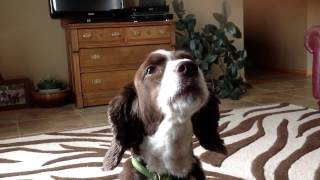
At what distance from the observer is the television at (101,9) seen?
12.0 ft

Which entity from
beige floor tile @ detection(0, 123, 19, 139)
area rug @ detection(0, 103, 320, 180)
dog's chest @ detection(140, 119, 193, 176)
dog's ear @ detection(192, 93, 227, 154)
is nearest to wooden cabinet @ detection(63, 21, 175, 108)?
beige floor tile @ detection(0, 123, 19, 139)

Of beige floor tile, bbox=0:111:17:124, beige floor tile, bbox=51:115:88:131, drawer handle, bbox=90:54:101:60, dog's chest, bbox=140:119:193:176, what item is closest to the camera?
dog's chest, bbox=140:119:193:176

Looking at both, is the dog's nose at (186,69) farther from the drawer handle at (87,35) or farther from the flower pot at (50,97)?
the flower pot at (50,97)

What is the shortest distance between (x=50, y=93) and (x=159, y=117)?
2.77m

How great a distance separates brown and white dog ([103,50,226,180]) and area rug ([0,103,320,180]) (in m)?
0.83

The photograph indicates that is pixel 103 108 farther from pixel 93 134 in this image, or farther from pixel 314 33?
pixel 314 33

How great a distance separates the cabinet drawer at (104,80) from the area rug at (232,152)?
0.78m

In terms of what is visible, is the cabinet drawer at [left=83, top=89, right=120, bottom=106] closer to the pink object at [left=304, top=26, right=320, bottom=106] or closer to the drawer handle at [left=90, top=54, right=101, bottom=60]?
the drawer handle at [left=90, top=54, right=101, bottom=60]

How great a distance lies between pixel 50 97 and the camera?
12.0ft

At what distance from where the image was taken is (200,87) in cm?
100

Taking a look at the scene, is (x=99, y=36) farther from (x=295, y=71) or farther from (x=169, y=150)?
(x=295, y=71)

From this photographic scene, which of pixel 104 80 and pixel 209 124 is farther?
pixel 104 80

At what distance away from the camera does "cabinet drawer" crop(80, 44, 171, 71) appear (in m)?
3.54

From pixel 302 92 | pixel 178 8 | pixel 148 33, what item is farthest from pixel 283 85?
pixel 148 33
